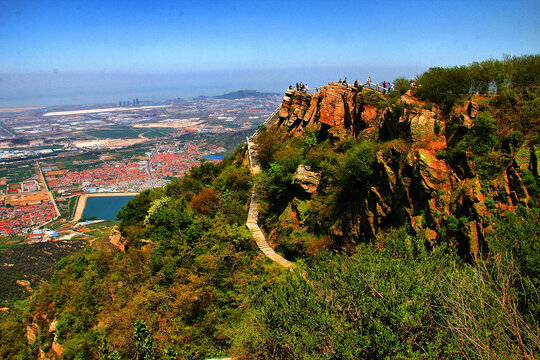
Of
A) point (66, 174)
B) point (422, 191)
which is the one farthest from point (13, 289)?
point (66, 174)

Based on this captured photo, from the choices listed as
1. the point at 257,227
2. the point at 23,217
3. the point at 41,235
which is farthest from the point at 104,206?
the point at 257,227

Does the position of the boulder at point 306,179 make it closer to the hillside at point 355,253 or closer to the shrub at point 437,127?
the hillside at point 355,253

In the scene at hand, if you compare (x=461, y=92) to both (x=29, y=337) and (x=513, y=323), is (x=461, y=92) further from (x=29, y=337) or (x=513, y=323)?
(x=29, y=337)

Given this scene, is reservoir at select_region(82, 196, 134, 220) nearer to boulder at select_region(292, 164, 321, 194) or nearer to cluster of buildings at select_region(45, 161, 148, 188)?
cluster of buildings at select_region(45, 161, 148, 188)

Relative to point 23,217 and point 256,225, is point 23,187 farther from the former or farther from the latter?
point 256,225

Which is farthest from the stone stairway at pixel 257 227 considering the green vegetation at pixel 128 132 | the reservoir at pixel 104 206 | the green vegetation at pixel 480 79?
the green vegetation at pixel 128 132

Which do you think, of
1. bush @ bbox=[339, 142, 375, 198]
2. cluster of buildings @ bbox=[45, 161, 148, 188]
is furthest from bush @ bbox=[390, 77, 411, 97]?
cluster of buildings @ bbox=[45, 161, 148, 188]
